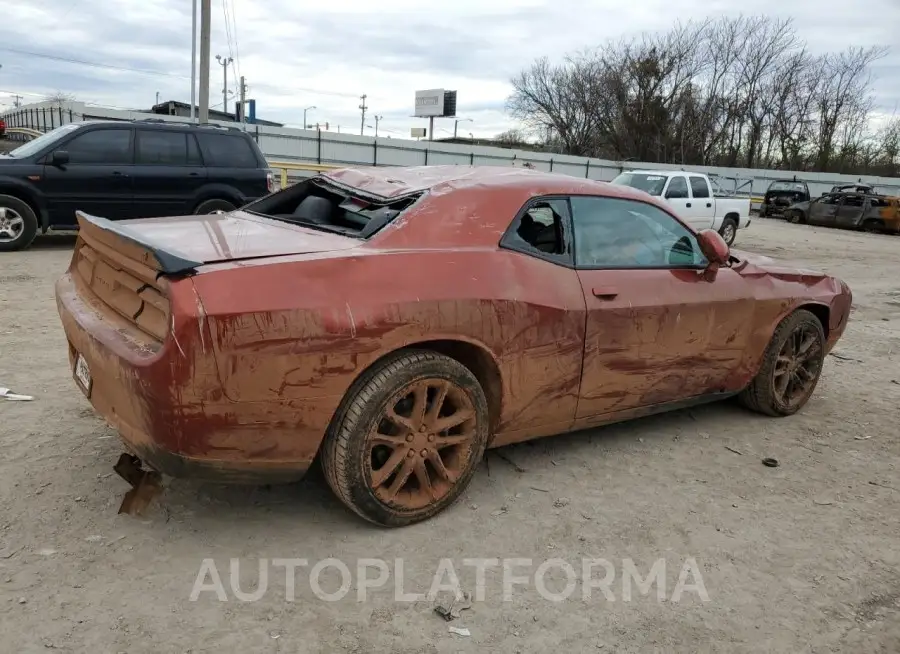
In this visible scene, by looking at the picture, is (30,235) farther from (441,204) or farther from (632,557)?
(632,557)

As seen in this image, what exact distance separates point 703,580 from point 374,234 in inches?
75.9

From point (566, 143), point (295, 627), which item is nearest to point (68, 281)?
point (295, 627)

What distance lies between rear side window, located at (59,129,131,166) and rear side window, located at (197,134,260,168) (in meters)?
1.03

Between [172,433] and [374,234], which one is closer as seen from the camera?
[172,433]

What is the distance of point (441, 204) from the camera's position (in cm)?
307

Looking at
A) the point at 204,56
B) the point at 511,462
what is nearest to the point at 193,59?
the point at 204,56

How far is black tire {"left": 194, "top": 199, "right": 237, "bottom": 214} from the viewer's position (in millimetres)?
9828

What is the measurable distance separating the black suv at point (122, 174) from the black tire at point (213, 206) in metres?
0.01

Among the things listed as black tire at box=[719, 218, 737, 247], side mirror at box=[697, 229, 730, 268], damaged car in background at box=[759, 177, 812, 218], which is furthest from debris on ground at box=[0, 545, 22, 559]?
damaged car in background at box=[759, 177, 812, 218]

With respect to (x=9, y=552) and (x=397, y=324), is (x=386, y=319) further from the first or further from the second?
(x=9, y=552)

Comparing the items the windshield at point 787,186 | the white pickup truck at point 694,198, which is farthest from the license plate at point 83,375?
the windshield at point 787,186

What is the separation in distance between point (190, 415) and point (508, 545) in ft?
4.51

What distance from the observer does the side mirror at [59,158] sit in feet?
29.2

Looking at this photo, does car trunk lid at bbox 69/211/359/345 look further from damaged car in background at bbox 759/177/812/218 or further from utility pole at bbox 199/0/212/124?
damaged car in background at bbox 759/177/812/218
